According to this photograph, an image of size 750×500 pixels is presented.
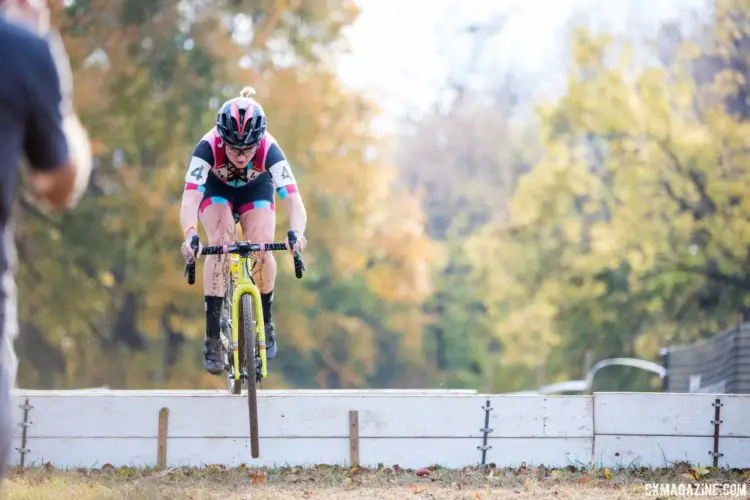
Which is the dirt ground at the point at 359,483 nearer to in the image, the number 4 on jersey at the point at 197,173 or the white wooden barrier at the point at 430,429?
the white wooden barrier at the point at 430,429

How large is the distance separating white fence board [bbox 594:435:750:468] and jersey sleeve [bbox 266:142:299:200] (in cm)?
330

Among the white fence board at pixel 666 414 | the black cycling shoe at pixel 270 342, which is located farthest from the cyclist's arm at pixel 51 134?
the white fence board at pixel 666 414

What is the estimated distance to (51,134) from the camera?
3.55 metres

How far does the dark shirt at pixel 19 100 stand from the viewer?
3.46 metres

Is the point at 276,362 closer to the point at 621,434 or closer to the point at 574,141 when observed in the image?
the point at 574,141

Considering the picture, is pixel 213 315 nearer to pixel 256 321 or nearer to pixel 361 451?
pixel 256 321

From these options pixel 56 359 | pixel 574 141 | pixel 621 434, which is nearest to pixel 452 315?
pixel 574 141

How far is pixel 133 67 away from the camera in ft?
96.8

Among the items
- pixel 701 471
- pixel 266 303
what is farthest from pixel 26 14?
pixel 701 471

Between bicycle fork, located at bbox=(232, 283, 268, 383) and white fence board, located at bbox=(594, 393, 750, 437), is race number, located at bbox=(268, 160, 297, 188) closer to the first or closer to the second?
bicycle fork, located at bbox=(232, 283, 268, 383)

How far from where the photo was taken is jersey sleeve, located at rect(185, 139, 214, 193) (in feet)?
30.9

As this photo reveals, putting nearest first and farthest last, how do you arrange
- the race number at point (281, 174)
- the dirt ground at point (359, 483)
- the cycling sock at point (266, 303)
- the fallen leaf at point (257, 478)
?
the dirt ground at point (359, 483), the race number at point (281, 174), the fallen leaf at point (257, 478), the cycling sock at point (266, 303)

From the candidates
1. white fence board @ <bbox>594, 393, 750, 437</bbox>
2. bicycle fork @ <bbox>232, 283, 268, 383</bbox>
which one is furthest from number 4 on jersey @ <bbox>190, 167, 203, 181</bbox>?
white fence board @ <bbox>594, 393, 750, 437</bbox>

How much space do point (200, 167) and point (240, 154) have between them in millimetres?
327
